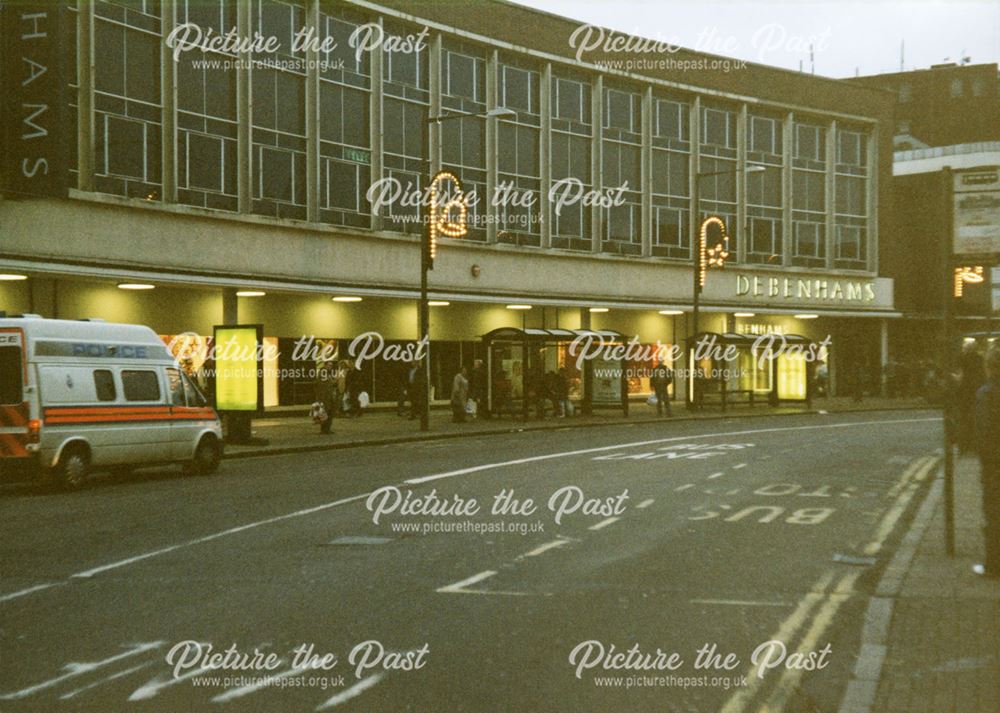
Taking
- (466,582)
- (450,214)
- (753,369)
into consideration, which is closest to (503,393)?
(450,214)

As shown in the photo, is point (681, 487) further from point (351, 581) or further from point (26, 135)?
point (26, 135)

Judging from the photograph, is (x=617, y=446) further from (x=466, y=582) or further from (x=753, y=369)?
(x=753, y=369)

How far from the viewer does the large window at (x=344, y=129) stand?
3762 cm

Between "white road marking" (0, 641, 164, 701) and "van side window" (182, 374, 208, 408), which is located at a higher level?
"van side window" (182, 374, 208, 408)

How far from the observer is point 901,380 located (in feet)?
198

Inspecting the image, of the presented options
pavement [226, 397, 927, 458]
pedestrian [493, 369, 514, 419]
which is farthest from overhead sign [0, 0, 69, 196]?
pedestrian [493, 369, 514, 419]

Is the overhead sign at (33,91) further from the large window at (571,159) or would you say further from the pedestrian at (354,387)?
the large window at (571,159)

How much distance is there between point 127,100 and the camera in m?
31.2

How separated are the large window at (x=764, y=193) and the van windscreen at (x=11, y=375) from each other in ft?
137

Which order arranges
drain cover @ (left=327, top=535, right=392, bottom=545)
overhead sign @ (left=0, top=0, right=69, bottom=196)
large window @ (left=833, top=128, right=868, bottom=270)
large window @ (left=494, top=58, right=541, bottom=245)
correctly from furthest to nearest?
1. large window @ (left=833, top=128, right=868, bottom=270)
2. large window @ (left=494, top=58, right=541, bottom=245)
3. overhead sign @ (left=0, top=0, right=69, bottom=196)
4. drain cover @ (left=327, top=535, right=392, bottom=545)

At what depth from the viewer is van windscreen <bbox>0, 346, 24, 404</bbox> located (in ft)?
55.7

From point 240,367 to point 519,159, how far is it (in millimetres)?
21175

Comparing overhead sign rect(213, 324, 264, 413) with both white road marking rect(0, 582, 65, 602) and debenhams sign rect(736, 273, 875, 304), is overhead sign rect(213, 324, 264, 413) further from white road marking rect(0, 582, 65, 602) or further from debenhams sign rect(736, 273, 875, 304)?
debenhams sign rect(736, 273, 875, 304)

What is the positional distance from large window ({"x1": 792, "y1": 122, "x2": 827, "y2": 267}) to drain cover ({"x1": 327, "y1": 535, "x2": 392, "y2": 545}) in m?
47.5
